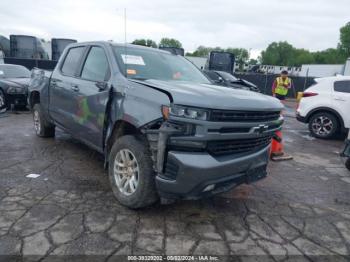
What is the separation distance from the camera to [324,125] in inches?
321

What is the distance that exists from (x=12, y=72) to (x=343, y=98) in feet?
33.9

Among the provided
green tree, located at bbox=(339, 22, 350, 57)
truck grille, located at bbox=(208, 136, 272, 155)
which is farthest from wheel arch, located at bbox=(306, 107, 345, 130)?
green tree, located at bbox=(339, 22, 350, 57)

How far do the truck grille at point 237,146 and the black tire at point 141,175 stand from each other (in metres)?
0.66

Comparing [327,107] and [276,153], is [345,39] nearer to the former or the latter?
[327,107]

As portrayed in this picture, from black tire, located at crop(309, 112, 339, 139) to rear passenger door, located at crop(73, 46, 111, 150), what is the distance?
253 inches

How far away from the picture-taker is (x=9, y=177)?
13.7 ft

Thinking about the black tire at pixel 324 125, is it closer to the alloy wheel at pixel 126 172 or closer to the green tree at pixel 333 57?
the alloy wheel at pixel 126 172

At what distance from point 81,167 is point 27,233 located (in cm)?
191

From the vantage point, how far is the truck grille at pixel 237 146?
288cm

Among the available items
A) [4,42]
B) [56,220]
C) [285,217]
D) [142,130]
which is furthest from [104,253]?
[4,42]

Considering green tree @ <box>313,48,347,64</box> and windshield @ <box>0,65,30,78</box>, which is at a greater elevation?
green tree @ <box>313,48,347,64</box>

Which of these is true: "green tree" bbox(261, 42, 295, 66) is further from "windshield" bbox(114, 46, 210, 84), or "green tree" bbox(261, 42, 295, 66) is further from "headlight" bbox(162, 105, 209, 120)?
"headlight" bbox(162, 105, 209, 120)

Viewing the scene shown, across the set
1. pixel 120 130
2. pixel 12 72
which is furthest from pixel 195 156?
pixel 12 72

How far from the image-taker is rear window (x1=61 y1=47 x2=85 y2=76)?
4.67 meters
